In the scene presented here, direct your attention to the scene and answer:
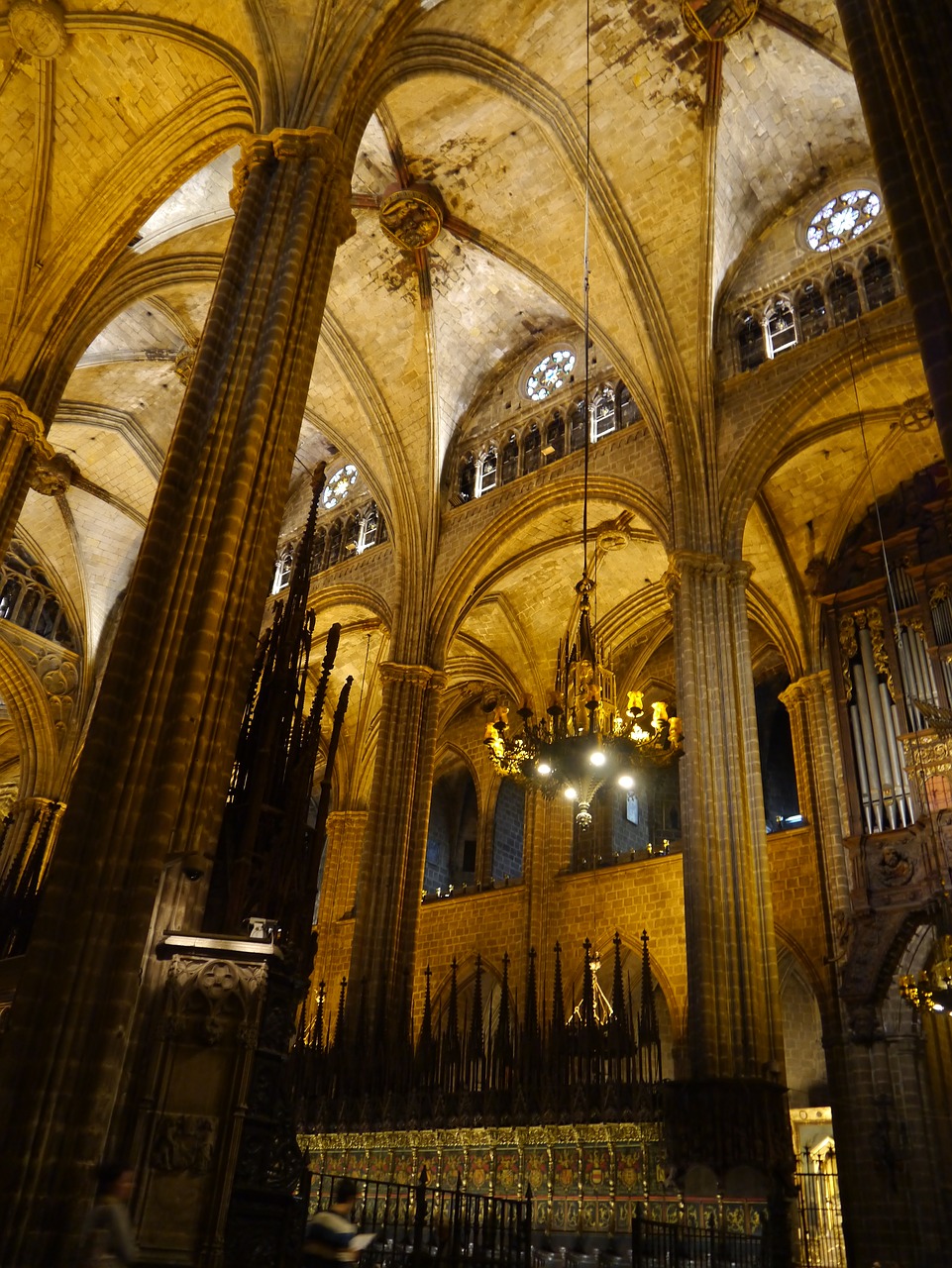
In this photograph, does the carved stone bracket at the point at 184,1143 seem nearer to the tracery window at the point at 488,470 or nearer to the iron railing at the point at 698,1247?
the iron railing at the point at 698,1247

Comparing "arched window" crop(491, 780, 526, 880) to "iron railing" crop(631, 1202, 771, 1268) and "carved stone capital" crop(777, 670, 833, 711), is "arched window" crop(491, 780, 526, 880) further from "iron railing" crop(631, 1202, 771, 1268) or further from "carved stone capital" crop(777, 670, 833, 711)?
"iron railing" crop(631, 1202, 771, 1268)

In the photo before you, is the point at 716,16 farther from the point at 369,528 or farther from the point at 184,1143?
the point at 184,1143

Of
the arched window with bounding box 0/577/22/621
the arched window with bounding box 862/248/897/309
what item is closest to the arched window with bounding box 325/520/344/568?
the arched window with bounding box 0/577/22/621

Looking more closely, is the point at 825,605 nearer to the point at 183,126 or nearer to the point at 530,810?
the point at 530,810

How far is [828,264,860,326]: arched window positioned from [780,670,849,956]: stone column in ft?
17.8

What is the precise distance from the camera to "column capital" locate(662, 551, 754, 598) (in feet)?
43.8

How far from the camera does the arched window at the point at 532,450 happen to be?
17.0m

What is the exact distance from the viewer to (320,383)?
59.1 feet

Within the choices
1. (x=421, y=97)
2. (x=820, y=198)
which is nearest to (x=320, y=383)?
(x=421, y=97)

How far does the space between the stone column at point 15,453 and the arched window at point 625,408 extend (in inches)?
340

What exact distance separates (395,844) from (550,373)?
342 inches

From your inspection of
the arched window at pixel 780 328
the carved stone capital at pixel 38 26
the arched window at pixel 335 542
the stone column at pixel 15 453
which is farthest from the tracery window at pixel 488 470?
the carved stone capital at pixel 38 26

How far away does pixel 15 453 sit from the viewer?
1190 centimetres

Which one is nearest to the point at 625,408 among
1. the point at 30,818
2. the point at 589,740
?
the point at 589,740
